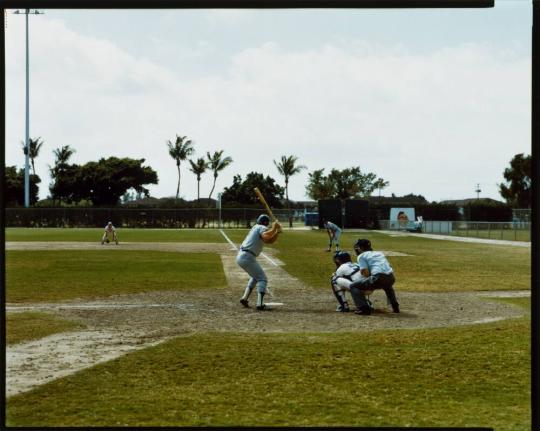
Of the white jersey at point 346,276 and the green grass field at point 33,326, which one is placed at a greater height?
the white jersey at point 346,276

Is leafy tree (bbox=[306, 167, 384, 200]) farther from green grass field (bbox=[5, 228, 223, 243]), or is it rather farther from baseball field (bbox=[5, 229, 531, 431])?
green grass field (bbox=[5, 228, 223, 243])

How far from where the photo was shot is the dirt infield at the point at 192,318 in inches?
267

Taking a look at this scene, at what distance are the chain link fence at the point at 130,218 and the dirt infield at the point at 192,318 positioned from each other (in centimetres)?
3420

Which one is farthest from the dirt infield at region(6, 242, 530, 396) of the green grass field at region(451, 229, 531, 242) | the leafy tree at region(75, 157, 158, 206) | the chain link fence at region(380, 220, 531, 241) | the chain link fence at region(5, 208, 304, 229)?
the chain link fence at region(5, 208, 304, 229)

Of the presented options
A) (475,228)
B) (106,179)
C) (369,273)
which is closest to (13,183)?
(369,273)

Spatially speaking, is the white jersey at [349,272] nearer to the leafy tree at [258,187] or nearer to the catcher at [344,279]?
the catcher at [344,279]

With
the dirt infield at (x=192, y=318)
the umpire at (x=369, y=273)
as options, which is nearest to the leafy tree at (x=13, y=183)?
the dirt infield at (x=192, y=318)

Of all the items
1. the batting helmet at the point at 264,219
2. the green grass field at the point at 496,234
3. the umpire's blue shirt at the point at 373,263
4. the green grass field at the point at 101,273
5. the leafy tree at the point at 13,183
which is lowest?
the green grass field at the point at 101,273

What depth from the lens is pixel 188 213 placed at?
52.3m

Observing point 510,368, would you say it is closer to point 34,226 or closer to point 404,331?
point 404,331

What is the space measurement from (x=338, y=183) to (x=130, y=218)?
3274 cm

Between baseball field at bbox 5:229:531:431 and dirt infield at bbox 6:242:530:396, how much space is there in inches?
1.2

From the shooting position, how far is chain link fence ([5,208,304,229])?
48750 millimetres

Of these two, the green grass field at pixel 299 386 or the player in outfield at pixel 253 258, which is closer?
the green grass field at pixel 299 386
